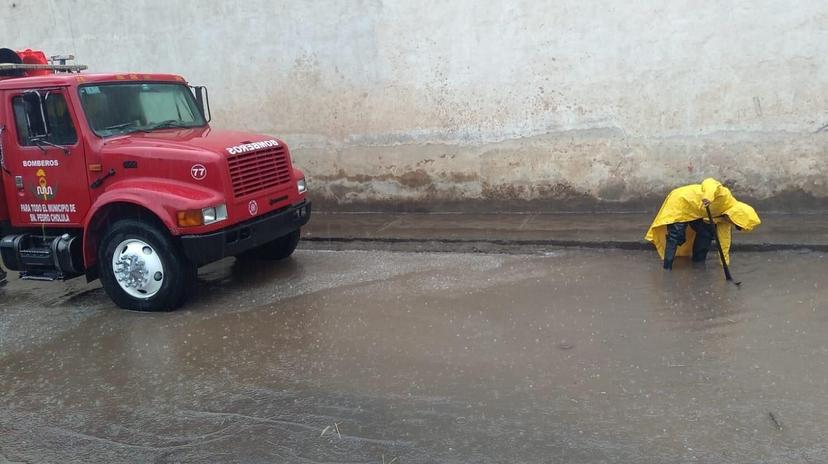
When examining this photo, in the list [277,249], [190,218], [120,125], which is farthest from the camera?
[277,249]

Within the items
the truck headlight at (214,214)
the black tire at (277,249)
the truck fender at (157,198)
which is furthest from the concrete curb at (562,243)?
the truck fender at (157,198)

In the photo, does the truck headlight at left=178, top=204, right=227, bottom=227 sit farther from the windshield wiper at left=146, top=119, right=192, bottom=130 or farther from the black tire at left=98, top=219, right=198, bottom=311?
the windshield wiper at left=146, top=119, right=192, bottom=130

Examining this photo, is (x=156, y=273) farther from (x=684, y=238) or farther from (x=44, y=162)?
(x=684, y=238)

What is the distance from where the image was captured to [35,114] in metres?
6.47

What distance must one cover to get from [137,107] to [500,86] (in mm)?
4675

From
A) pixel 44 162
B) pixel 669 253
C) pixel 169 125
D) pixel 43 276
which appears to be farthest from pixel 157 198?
pixel 669 253

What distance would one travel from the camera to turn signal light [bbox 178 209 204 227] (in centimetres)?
A: 607

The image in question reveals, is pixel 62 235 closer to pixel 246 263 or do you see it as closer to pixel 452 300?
pixel 246 263

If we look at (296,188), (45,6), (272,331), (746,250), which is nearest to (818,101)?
(746,250)

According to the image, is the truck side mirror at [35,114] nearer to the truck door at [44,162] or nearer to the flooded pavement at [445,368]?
the truck door at [44,162]

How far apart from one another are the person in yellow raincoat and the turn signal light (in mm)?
4307

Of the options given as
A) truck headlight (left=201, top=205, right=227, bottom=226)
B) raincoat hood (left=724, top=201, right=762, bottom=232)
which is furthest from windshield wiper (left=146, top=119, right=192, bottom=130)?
raincoat hood (left=724, top=201, right=762, bottom=232)

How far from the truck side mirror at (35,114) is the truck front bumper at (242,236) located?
1.81 metres

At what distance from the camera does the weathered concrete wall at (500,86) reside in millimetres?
8211
